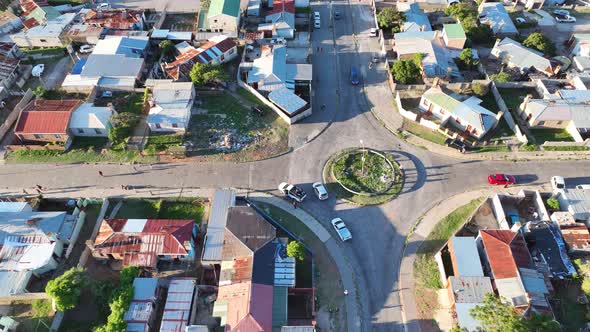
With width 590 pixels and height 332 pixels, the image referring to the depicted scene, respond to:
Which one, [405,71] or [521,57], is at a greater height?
[521,57]

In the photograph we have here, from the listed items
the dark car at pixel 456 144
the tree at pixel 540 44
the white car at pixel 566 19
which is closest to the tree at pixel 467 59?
the tree at pixel 540 44

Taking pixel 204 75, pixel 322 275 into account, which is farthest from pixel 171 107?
pixel 322 275

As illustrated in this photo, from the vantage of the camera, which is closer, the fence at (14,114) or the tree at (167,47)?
the fence at (14,114)

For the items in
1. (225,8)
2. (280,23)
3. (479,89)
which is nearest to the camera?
(479,89)

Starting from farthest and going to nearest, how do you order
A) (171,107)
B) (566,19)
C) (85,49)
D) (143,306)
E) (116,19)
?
(566,19), (116,19), (85,49), (171,107), (143,306)

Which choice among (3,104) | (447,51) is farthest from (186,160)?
(447,51)

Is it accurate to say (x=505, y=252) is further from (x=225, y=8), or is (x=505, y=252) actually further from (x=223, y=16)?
(x=225, y=8)

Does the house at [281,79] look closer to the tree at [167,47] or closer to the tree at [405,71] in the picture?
the tree at [405,71]

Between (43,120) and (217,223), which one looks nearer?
(217,223)
